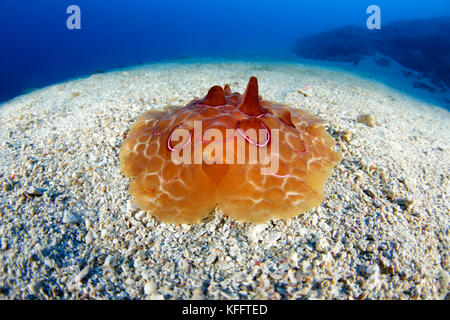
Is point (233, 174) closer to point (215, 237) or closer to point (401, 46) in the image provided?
point (215, 237)

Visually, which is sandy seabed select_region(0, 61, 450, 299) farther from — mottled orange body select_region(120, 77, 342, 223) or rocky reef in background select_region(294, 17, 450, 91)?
rocky reef in background select_region(294, 17, 450, 91)

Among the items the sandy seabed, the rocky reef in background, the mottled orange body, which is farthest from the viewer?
the rocky reef in background

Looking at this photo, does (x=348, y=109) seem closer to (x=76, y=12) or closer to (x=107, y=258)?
(x=107, y=258)

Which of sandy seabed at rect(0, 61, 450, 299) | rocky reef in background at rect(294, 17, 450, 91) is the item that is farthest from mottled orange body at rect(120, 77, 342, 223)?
rocky reef in background at rect(294, 17, 450, 91)

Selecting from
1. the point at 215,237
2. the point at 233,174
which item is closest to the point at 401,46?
the point at 233,174
